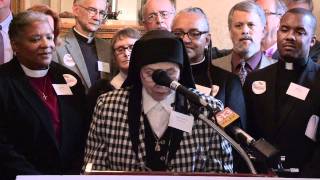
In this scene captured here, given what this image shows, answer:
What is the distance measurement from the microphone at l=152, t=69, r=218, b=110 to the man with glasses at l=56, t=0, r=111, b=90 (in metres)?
1.44

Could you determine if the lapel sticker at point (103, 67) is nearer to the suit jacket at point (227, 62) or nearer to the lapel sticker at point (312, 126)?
the suit jacket at point (227, 62)

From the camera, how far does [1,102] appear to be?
8.49 ft

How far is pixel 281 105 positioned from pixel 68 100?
112 cm

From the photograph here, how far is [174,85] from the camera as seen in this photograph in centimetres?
187

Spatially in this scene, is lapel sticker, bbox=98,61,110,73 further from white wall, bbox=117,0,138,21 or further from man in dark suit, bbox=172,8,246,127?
white wall, bbox=117,0,138,21

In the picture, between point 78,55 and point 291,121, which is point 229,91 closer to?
point 291,121

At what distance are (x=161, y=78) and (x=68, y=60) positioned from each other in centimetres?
167

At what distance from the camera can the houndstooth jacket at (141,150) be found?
2.22 m

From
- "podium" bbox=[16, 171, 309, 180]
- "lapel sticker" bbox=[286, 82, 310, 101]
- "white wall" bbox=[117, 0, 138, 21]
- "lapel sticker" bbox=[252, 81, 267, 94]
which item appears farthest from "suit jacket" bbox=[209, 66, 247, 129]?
"white wall" bbox=[117, 0, 138, 21]

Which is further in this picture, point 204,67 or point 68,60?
point 68,60

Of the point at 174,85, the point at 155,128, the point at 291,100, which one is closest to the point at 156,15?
the point at 291,100

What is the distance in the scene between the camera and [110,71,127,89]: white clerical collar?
300cm

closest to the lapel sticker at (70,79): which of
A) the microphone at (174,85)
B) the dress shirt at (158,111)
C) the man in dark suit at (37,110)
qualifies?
the man in dark suit at (37,110)

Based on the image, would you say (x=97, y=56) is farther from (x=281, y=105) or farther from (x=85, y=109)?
(x=281, y=105)
